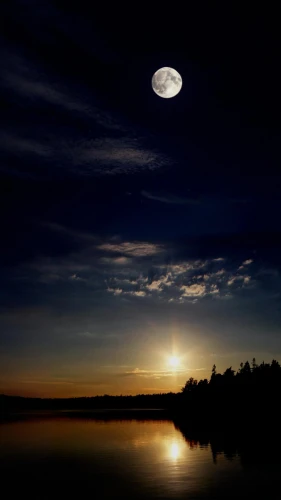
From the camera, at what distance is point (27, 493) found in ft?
125

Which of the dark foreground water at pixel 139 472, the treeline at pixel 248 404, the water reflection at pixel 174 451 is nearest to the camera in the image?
the dark foreground water at pixel 139 472

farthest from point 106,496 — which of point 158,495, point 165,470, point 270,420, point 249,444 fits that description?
point 270,420

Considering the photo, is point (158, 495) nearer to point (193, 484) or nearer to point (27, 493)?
point (193, 484)

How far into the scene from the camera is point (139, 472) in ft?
155

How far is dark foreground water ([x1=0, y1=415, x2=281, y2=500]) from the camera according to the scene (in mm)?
37375

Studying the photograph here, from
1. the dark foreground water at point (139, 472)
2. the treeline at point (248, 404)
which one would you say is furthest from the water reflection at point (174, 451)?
the treeline at point (248, 404)

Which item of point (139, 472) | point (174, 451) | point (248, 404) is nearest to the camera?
point (139, 472)

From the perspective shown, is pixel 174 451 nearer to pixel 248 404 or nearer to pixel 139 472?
pixel 139 472

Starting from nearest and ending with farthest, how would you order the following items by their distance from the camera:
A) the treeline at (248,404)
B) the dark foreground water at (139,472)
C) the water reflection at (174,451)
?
the dark foreground water at (139,472), the water reflection at (174,451), the treeline at (248,404)

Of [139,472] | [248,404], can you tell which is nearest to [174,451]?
[139,472]

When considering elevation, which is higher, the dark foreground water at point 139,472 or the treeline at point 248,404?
the treeline at point 248,404

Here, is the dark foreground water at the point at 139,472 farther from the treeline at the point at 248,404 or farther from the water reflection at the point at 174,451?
the treeline at the point at 248,404

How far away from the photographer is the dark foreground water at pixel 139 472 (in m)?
37.4

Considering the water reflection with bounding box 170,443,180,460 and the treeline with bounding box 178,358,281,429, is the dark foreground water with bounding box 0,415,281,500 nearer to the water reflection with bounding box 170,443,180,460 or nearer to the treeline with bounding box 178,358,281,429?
the water reflection with bounding box 170,443,180,460
